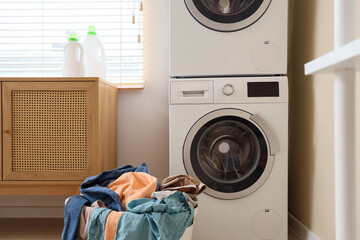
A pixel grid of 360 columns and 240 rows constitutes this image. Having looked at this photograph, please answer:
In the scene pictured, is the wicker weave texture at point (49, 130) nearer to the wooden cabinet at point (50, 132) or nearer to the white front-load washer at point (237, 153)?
the wooden cabinet at point (50, 132)

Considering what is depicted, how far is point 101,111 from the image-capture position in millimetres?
1703

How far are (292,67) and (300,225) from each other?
3.03 ft

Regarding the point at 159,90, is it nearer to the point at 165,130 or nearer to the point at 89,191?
the point at 165,130

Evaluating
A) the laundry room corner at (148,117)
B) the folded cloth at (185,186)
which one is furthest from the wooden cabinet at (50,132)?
the laundry room corner at (148,117)

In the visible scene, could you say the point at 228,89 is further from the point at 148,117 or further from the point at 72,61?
the point at 72,61

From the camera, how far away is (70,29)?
2236mm

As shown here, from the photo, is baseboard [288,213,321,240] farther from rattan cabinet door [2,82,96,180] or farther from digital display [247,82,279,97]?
rattan cabinet door [2,82,96,180]

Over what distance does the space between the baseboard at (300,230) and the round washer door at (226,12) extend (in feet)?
3.57

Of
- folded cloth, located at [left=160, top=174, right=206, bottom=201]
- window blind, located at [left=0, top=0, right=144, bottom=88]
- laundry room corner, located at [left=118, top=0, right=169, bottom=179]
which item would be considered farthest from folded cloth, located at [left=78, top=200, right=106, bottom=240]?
window blind, located at [left=0, top=0, right=144, bottom=88]

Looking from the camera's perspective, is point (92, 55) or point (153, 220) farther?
point (92, 55)

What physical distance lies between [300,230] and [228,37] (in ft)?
3.62

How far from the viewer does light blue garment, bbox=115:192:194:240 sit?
1089 mm

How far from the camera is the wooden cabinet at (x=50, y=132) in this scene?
1640 millimetres

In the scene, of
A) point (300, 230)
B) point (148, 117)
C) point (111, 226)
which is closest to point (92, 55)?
point (148, 117)
